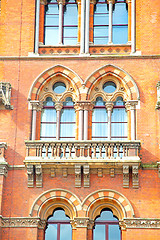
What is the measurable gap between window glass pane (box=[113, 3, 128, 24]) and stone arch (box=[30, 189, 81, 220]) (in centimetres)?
779

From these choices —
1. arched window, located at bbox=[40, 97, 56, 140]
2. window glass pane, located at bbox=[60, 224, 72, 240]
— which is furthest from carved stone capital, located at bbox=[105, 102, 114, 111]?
window glass pane, located at bbox=[60, 224, 72, 240]

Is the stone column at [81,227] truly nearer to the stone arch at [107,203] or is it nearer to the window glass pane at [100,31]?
the stone arch at [107,203]

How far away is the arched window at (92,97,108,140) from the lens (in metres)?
27.8

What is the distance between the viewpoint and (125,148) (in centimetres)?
2644

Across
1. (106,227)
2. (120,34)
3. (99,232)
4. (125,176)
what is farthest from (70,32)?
(99,232)

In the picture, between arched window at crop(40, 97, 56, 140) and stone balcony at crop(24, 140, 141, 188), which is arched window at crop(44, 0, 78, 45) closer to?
arched window at crop(40, 97, 56, 140)

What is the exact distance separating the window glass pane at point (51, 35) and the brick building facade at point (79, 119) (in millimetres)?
42

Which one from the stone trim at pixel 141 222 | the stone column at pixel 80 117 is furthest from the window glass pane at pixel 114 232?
the stone column at pixel 80 117

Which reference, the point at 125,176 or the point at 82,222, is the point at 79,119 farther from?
the point at 82,222

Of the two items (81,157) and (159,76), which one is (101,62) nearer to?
(159,76)

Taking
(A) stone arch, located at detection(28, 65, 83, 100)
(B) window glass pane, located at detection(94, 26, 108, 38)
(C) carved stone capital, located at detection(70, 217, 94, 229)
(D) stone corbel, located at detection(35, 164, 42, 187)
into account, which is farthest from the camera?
(B) window glass pane, located at detection(94, 26, 108, 38)

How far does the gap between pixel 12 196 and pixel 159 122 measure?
630 cm

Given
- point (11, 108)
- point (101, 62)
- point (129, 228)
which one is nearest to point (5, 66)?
point (11, 108)

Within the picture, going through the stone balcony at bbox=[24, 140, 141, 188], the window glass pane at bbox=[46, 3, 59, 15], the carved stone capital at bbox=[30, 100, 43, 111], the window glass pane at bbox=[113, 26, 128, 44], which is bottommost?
the stone balcony at bbox=[24, 140, 141, 188]
